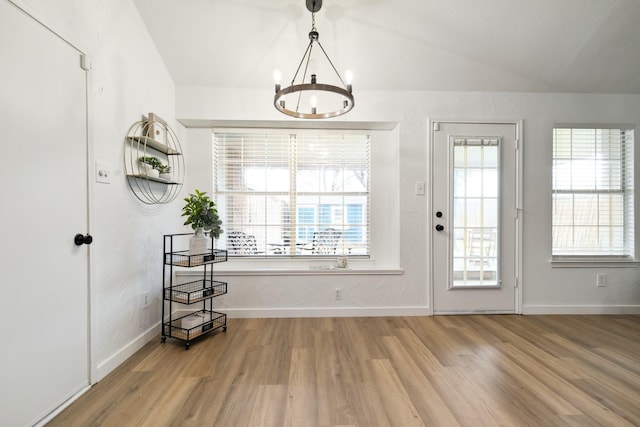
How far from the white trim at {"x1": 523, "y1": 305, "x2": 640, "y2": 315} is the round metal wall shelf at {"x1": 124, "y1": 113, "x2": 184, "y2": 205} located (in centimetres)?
386

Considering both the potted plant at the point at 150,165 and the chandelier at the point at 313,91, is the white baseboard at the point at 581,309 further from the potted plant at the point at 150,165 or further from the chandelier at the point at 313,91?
the potted plant at the point at 150,165

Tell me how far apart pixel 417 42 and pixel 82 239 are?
2.93 meters

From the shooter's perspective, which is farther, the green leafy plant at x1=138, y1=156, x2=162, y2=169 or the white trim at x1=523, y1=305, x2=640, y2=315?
the white trim at x1=523, y1=305, x2=640, y2=315

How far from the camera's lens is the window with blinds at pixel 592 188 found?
9.19ft

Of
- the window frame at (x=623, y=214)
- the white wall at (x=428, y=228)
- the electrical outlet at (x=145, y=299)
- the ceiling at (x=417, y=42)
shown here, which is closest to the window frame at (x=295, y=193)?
the white wall at (x=428, y=228)

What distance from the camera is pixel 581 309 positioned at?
2.72m

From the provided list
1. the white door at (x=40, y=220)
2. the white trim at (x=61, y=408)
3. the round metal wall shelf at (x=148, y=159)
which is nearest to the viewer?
the white door at (x=40, y=220)

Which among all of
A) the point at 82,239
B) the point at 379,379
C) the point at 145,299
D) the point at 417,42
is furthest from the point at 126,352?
the point at 417,42

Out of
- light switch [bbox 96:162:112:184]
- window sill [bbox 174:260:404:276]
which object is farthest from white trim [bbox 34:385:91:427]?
light switch [bbox 96:162:112:184]

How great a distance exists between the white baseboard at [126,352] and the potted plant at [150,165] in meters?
1.32

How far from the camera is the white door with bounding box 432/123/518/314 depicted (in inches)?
107

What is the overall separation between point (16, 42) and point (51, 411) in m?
1.89

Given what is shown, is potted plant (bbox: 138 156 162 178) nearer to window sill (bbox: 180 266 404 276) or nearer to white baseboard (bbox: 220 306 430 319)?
window sill (bbox: 180 266 404 276)

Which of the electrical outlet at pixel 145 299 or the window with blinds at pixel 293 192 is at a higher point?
the window with blinds at pixel 293 192
